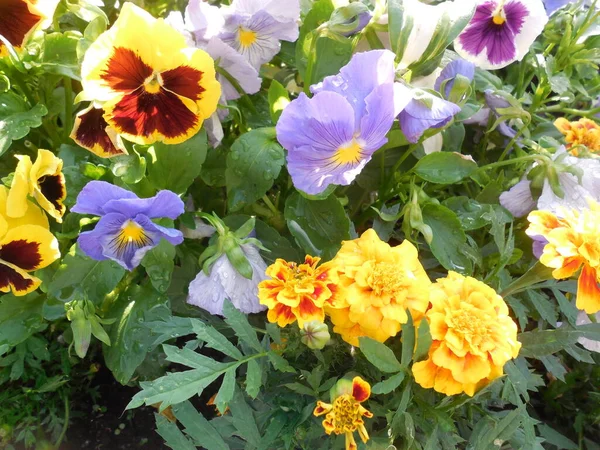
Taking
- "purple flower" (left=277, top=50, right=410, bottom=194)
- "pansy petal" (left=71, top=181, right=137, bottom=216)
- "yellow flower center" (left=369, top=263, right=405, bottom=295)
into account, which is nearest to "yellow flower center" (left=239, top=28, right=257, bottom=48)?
"purple flower" (left=277, top=50, right=410, bottom=194)

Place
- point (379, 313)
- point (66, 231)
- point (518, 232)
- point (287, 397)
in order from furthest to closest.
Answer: point (518, 232) < point (66, 231) < point (287, 397) < point (379, 313)

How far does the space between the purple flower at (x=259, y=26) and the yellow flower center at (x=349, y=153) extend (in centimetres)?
24

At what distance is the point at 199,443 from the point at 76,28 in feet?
2.43

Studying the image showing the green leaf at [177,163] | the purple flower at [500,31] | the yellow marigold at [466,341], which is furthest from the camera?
the purple flower at [500,31]

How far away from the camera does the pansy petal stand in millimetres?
668

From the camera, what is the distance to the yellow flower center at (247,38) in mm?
872

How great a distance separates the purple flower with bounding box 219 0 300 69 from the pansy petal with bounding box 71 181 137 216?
288 mm

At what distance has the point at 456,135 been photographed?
976 millimetres

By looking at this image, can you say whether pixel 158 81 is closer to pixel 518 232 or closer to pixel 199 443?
pixel 199 443

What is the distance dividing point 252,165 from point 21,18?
0.36 meters

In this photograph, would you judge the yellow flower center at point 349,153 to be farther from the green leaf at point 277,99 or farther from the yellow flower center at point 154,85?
the yellow flower center at point 154,85

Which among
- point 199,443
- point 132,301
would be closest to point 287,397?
point 199,443

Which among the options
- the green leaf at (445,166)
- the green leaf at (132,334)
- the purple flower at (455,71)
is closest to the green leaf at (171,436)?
the green leaf at (132,334)

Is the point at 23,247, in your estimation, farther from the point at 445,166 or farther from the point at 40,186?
the point at 445,166
